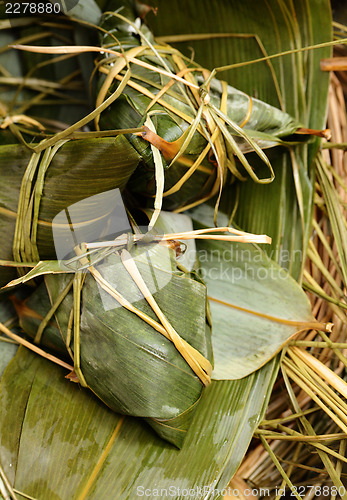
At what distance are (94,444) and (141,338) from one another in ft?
0.57

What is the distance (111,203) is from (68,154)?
8 centimetres

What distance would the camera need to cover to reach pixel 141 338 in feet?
1.71

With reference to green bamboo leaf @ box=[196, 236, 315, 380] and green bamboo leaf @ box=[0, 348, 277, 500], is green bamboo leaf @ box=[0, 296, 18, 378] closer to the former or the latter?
green bamboo leaf @ box=[0, 348, 277, 500]

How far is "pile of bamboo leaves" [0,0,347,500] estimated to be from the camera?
1.71 feet

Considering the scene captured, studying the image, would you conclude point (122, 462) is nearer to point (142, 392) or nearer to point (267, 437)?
point (142, 392)

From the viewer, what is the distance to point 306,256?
72cm

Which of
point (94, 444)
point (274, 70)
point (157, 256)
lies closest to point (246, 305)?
point (157, 256)

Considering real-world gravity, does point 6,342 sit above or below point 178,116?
below

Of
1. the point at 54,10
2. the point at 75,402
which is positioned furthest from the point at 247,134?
the point at 75,402

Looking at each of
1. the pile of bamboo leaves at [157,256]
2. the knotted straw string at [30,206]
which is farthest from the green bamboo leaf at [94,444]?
the knotted straw string at [30,206]

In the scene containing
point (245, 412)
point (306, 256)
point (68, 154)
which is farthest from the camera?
point (306, 256)

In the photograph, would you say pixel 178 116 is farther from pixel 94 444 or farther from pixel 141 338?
pixel 94 444

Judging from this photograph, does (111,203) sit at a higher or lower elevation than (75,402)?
higher

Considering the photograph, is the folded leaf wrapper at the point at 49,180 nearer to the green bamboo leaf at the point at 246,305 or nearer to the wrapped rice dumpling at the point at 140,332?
the wrapped rice dumpling at the point at 140,332
